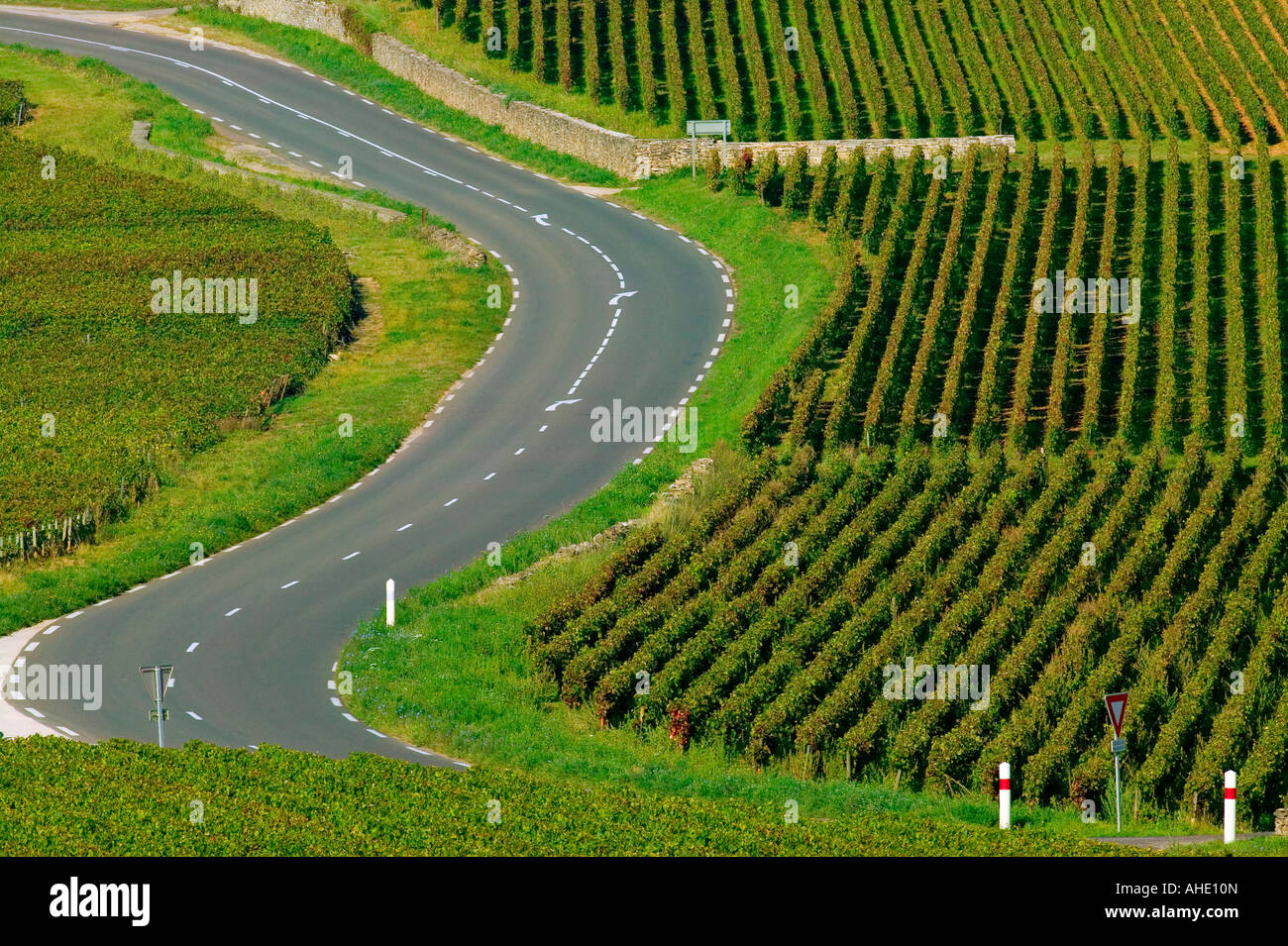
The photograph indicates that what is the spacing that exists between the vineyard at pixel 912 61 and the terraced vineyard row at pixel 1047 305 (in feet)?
13.2

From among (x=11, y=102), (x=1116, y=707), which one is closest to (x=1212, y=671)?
(x=1116, y=707)

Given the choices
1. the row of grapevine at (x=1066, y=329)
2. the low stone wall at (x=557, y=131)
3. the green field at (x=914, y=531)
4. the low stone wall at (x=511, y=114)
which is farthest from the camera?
the low stone wall at (x=511, y=114)

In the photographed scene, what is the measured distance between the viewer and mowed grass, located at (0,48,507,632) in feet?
139

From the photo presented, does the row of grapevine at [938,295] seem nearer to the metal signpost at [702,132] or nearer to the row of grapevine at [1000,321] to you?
the row of grapevine at [1000,321]

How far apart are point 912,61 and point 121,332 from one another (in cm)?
3435

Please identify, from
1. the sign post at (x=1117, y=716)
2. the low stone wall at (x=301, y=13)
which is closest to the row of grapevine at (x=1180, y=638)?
the sign post at (x=1117, y=716)

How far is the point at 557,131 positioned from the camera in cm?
7062

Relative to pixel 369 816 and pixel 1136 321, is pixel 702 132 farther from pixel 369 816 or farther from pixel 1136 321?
pixel 369 816

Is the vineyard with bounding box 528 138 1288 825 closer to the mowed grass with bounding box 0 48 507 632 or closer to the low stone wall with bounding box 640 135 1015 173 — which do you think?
the low stone wall with bounding box 640 135 1015 173

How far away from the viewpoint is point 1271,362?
49094 millimetres

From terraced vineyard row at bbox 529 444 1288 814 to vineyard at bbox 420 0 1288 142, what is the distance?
26.3 metres

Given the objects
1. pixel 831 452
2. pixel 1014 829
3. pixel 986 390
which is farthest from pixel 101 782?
pixel 986 390

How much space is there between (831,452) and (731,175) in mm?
21656

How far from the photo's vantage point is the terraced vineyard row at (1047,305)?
4709 centimetres
